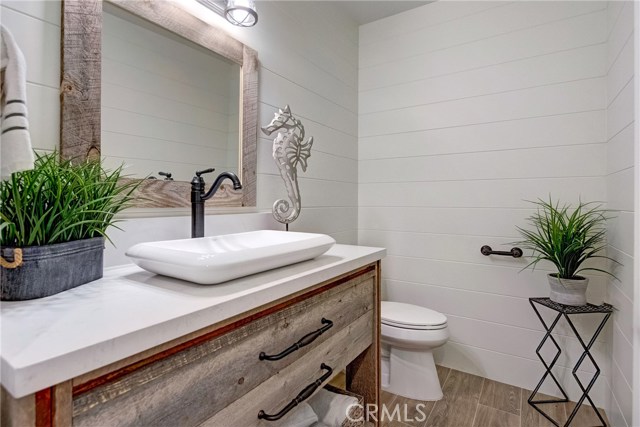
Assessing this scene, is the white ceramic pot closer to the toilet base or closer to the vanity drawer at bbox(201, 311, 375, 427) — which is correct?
the toilet base

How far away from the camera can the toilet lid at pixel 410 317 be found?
71.9 inches

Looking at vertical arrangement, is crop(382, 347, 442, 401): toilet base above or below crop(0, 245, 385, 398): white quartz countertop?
below

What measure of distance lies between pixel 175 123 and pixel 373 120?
1.64 m

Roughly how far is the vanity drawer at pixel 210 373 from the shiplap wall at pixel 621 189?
130cm

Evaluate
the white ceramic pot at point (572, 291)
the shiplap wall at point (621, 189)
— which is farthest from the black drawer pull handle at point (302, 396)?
the white ceramic pot at point (572, 291)

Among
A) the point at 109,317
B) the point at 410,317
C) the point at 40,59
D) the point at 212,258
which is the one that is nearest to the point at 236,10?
the point at 40,59

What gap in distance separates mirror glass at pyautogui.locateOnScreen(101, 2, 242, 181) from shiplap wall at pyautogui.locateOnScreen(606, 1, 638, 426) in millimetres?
1688

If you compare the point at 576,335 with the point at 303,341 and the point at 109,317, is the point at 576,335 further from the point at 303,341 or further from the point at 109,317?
the point at 109,317

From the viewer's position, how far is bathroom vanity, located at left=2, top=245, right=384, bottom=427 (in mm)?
436

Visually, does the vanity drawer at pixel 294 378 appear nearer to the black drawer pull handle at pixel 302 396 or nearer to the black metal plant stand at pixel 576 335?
the black drawer pull handle at pixel 302 396

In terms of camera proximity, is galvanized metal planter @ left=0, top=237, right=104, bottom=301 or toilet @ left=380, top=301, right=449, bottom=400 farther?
toilet @ left=380, top=301, right=449, bottom=400

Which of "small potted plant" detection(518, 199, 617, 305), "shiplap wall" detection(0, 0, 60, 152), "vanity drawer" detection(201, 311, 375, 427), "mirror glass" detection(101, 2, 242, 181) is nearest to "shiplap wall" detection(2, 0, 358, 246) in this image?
"shiplap wall" detection(0, 0, 60, 152)

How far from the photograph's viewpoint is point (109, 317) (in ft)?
1.81

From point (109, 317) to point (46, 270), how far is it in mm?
205
